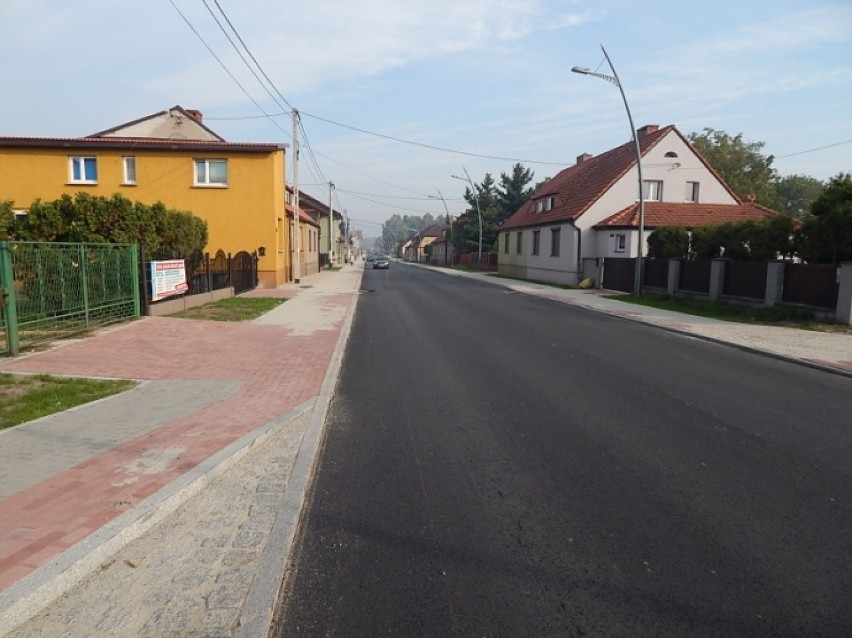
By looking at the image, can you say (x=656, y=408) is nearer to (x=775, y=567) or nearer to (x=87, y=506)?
(x=775, y=567)

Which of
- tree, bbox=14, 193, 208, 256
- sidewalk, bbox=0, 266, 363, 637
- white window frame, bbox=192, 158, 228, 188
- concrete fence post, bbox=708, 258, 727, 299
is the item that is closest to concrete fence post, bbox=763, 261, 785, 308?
concrete fence post, bbox=708, 258, 727, 299

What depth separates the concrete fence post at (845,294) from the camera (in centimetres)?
1344

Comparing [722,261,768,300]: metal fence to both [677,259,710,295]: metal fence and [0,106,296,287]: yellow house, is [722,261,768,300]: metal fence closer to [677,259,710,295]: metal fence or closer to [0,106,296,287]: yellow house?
[677,259,710,295]: metal fence

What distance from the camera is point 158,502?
3766 mm

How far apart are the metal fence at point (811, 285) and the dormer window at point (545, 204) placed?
21605 mm

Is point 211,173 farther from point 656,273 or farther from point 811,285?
point 811,285

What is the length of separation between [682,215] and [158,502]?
31.0m

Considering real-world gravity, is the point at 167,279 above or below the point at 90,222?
below

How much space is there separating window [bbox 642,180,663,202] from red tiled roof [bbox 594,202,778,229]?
70 cm

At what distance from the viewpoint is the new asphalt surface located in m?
2.79

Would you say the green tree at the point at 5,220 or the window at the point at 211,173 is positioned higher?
the window at the point at 211,173

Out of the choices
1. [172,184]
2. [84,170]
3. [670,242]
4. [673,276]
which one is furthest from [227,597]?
[84,170]

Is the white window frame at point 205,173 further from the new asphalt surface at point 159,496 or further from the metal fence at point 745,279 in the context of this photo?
the metal fence at point 745,279

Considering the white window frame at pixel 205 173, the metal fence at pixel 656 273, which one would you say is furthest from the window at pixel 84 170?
the metal fence at pixel 656 273
